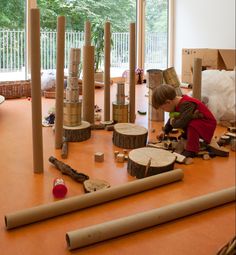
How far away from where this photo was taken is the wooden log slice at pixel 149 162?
165 centimetres

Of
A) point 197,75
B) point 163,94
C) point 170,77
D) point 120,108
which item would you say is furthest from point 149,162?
point 170,77

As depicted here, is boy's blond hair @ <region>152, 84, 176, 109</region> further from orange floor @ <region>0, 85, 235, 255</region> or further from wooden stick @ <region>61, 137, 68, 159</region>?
wooden stick @ <region>61, 137, 68, 159</region>

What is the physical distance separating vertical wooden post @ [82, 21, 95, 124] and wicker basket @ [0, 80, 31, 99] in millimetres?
1533

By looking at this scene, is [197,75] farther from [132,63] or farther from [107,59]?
[107,59]

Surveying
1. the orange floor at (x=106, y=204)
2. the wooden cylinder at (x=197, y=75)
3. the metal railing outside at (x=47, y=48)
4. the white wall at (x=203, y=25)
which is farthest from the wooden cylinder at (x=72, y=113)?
the white wall at (x=203, y=25)

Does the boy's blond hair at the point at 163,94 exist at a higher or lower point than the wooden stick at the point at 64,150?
higher

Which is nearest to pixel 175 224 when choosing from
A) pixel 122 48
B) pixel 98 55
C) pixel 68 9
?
pixel 98 55

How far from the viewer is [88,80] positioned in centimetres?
245

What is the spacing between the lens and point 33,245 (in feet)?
3.81

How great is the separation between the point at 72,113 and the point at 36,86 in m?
0.64

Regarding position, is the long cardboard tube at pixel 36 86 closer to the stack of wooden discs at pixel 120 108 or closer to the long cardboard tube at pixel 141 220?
the long cardboard tube at pixel 141 220

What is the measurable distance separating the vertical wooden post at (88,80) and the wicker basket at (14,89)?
153 centimetres

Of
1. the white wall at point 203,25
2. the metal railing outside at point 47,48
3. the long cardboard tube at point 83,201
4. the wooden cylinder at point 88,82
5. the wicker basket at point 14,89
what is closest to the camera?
the long cardboard tube at point 83,201

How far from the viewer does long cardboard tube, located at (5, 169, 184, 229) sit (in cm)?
126
